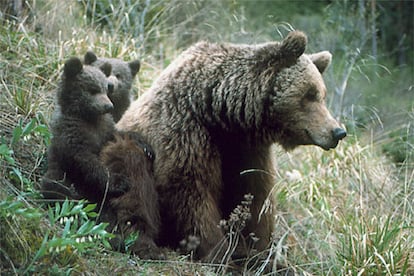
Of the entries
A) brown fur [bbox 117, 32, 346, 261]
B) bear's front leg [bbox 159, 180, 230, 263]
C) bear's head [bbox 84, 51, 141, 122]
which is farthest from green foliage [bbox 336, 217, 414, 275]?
bear's head [bbox 84, 51, 141, 122]

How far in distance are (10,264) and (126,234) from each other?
3.76ft

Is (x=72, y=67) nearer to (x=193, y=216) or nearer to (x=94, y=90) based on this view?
(x=94, y=90)

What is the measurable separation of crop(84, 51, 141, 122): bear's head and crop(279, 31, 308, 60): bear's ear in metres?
1.78

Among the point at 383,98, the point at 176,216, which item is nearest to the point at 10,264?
the point at 176,216

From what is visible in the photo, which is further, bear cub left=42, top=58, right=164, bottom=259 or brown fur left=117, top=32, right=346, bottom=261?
brown fur left=117, top=32, right=346, bottom=261

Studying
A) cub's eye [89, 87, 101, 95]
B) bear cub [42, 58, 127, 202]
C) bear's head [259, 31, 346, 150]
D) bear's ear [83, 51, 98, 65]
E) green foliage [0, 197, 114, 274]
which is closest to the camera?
green foliage [0, 197, 114, 274]

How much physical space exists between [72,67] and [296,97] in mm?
1626

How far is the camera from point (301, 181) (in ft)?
26.2

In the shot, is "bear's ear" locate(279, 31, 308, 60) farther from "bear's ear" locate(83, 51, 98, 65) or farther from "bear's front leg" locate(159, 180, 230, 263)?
"bear's ear" locate(83, 51, 98, 65)

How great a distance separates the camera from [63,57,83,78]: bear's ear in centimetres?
529

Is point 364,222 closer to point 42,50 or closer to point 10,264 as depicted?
point 10,264

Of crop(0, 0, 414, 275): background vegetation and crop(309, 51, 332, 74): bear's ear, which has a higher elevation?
crop(309, 51, 332, 74): bear's ear

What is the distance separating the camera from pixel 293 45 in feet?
18.0

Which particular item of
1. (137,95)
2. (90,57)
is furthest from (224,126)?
(137,95)
